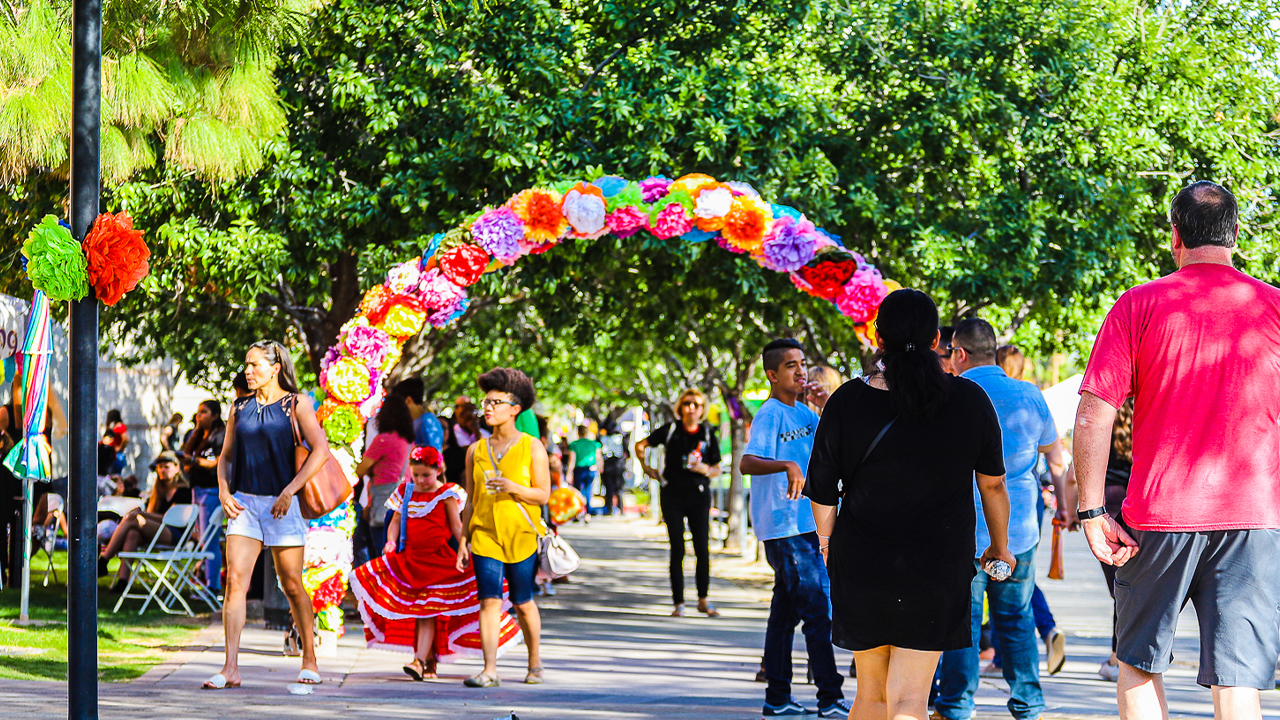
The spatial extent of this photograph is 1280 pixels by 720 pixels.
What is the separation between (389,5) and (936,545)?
30.1ft

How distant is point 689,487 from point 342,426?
3692mm

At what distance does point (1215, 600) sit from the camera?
4.11 m

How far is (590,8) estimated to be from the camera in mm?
12852

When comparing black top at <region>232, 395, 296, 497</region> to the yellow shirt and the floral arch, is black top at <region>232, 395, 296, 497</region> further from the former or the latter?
the floral arch

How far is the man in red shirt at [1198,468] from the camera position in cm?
409

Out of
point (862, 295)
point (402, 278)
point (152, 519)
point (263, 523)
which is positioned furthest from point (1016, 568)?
point (152, 519)

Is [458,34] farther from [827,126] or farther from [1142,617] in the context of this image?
[1142,617]

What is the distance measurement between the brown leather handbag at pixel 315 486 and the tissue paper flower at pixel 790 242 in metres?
3.94

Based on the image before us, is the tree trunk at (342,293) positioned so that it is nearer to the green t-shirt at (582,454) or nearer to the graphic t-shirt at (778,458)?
the graphic t-shirt at (778,458)

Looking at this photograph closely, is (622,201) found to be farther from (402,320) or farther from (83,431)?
(83,431)

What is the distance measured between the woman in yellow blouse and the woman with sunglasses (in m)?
4.35

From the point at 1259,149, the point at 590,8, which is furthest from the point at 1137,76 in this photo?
the point at 590,8

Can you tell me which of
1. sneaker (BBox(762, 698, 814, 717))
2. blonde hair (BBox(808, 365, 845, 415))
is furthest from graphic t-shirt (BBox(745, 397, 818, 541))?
sneaker (BBox(762, 698, 814, 717))

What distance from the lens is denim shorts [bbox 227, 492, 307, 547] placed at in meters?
7.50
